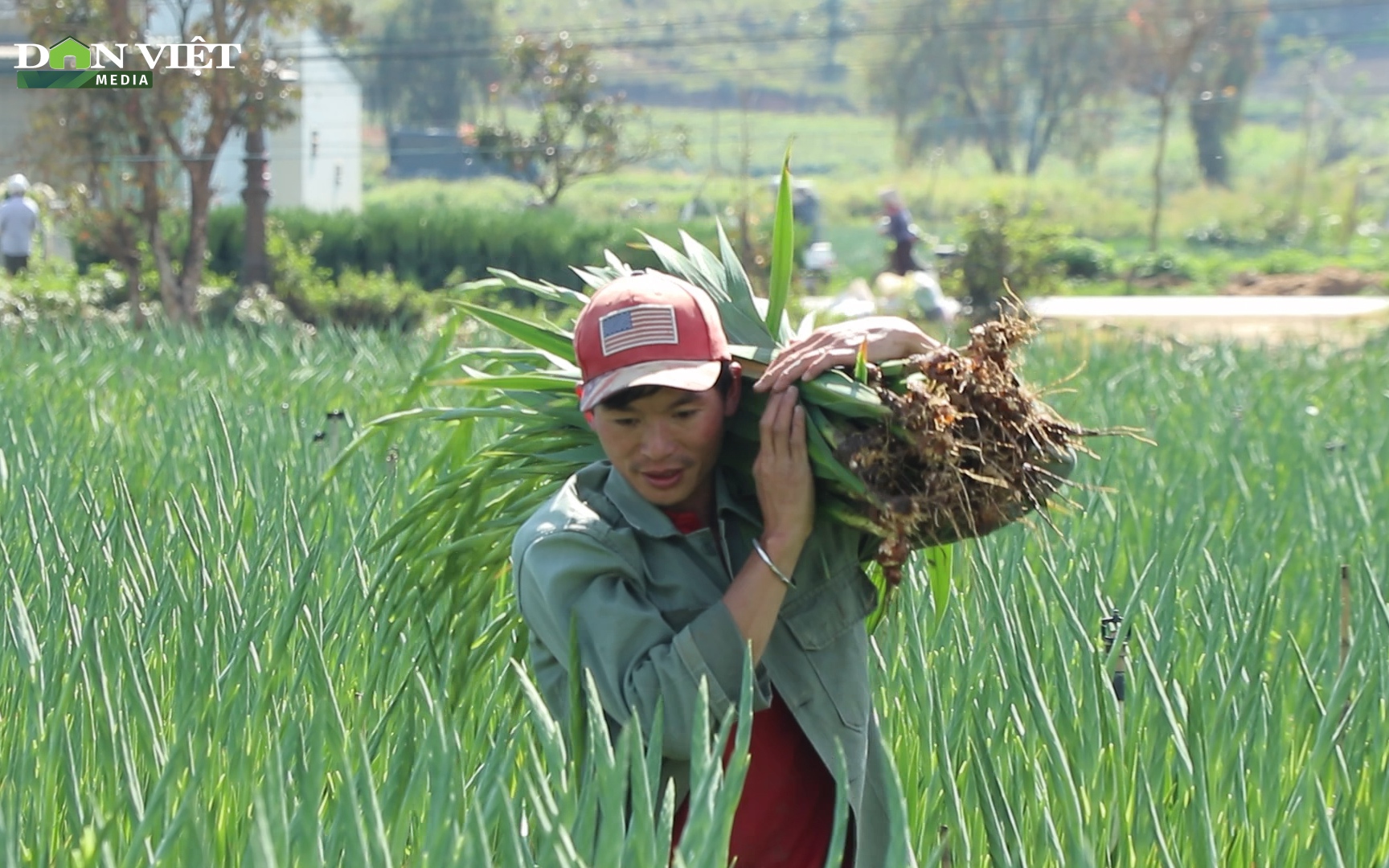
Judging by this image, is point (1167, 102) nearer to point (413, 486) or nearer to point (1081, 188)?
point (1081, 188)

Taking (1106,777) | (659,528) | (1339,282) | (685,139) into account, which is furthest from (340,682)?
(1339,282)

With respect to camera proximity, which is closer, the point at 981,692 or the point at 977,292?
the point at 981,692

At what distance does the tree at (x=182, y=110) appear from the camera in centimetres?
1070

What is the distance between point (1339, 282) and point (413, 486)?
19.9m

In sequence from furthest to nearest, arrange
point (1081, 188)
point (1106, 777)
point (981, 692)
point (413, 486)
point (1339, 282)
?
point (1081, 188), point (1339, 282), point (413, 486), point (981, 692), point (1106, 777)

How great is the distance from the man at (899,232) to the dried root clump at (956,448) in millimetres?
13987

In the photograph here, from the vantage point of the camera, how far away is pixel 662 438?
5.52 feet

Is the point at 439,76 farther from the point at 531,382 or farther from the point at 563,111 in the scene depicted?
the point at 531,382

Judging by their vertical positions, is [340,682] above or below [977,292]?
above

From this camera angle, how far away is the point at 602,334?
1.70m

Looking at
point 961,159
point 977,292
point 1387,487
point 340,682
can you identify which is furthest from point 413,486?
point 961,159

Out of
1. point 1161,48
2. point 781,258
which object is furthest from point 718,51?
point 781,258

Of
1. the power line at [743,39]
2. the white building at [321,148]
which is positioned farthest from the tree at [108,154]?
the white building at [321,148]

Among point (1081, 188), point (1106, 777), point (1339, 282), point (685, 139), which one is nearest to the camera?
point (1106, 777)
